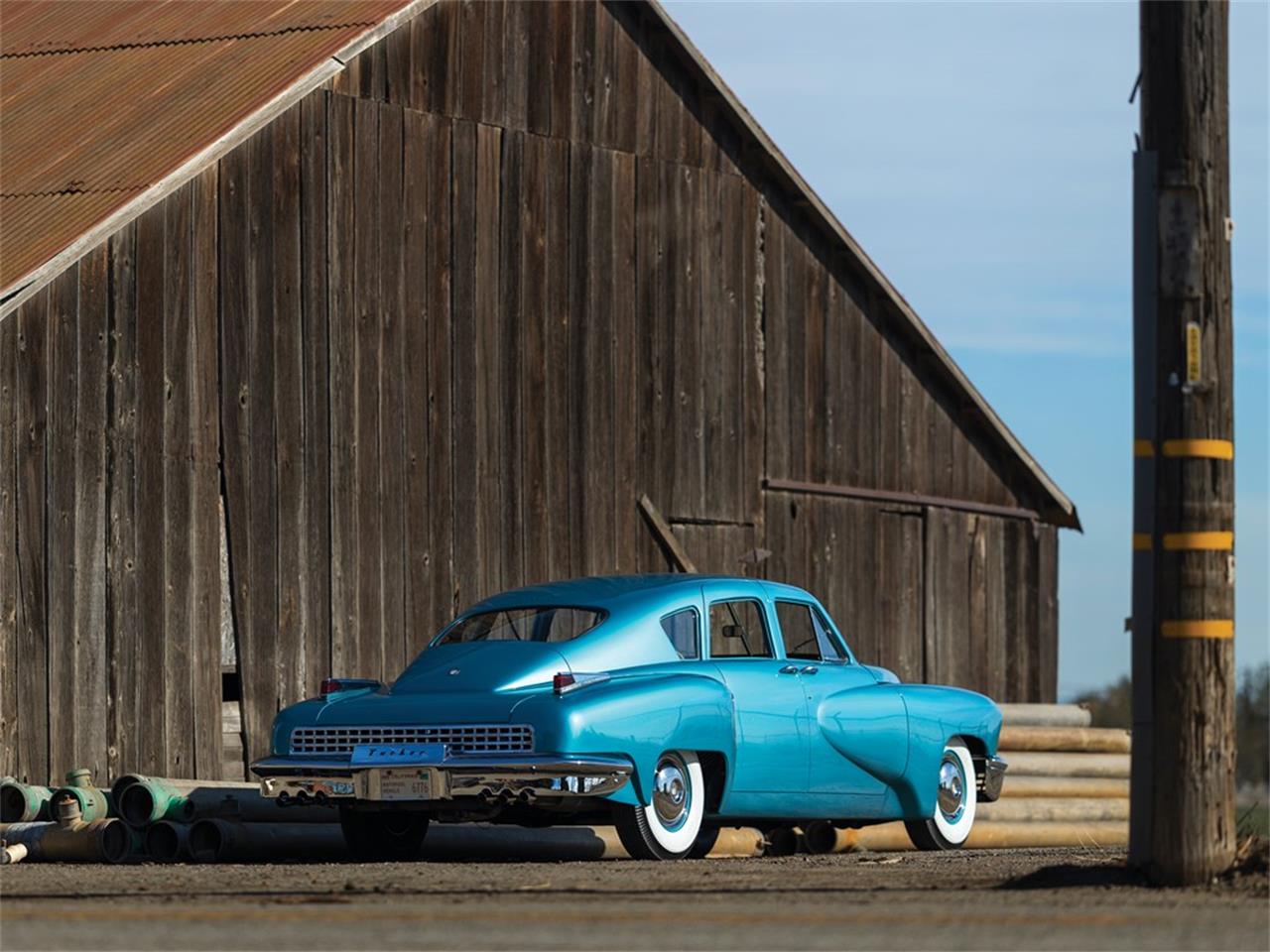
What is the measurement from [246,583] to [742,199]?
729 cm

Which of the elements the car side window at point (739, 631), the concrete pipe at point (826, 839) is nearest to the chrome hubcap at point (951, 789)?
the concrete pipe at point (826, 839)

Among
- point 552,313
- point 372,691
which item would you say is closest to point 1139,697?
point 372,691

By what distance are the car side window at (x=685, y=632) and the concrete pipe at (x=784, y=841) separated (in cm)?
205

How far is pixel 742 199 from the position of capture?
2236 cm

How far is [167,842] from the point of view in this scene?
43.7ft

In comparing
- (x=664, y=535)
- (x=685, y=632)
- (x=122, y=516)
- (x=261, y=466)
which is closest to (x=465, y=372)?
(x=261, y=466)

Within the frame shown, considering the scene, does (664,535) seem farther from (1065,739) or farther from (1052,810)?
(1065,739)

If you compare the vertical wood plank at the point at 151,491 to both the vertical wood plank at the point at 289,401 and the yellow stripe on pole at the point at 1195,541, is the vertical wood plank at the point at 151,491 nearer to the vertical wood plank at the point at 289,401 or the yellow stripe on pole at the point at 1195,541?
the vertical wood plank at the point at 289,401

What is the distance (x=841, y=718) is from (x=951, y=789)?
59.7 inches

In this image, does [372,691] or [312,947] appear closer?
[312,947]

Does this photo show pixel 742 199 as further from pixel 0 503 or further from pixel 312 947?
pixel 312 947

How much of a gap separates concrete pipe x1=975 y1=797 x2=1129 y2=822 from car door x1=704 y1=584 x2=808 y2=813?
5.74 metres

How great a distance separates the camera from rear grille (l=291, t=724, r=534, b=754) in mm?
12094

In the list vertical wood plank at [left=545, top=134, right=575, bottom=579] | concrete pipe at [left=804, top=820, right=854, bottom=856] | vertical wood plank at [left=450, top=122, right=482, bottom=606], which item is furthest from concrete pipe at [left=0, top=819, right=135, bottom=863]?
vertical wood plank at [left=545, top=134, right=575, bottom=579]
